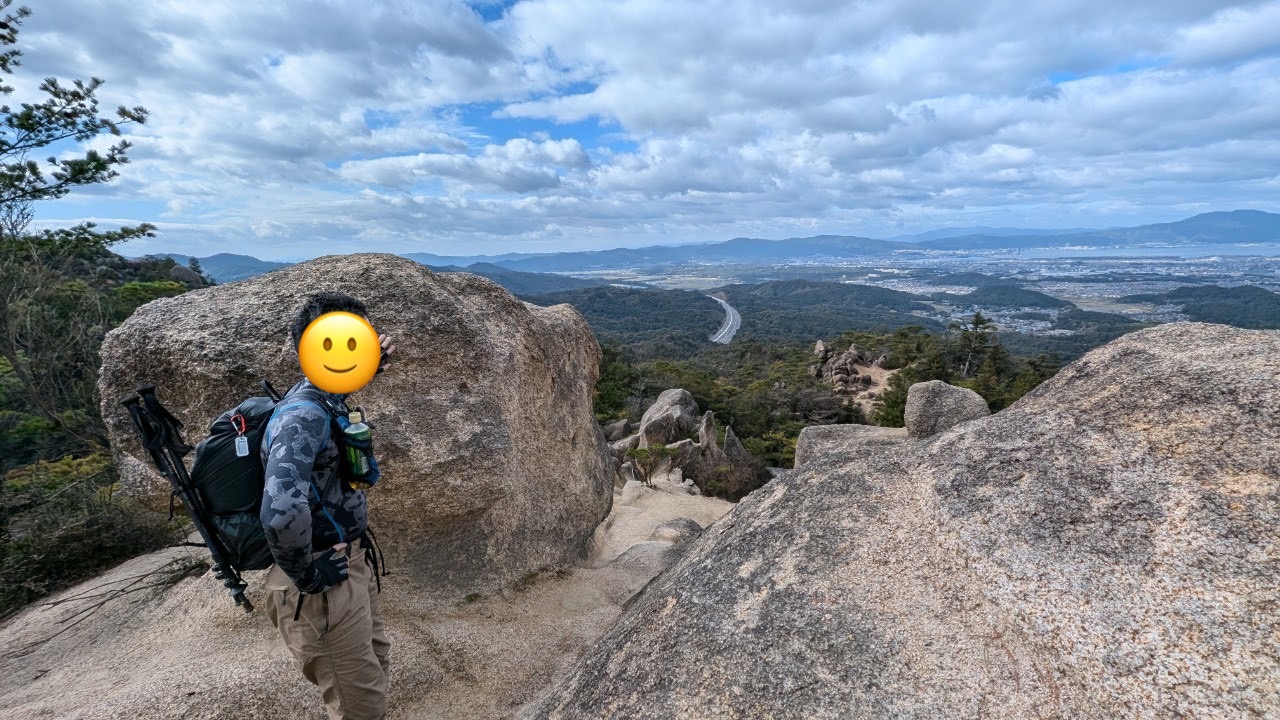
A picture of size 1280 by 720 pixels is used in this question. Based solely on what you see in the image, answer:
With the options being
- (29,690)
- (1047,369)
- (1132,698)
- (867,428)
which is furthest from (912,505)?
(1047,369)

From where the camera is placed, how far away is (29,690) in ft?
18.0

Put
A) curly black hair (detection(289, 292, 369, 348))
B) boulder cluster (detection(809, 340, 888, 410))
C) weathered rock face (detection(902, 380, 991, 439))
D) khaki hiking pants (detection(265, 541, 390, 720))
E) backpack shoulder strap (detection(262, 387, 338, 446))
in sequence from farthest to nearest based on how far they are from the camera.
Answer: boulder cluster (detection(809, 340, 888, 410)), weathered rock face (detection(902, 380, 991, 439)), khaki hiking pants (detection(265, 541, 390, 720)), curly black hair (detection(289, 292, 369, 348)), backpack shoulder strap (detection(262, 387, 338, 446))

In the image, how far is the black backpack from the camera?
136 inches

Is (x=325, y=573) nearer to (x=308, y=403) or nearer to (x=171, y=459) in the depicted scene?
(x=308, y=403)

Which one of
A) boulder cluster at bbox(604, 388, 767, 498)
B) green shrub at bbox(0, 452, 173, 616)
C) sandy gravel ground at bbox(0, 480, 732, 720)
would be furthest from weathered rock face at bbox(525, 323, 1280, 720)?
boulder cluster at bbox(604, 388, 767, 498)

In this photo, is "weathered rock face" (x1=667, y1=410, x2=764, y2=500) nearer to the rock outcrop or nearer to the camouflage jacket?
the camouflage jacket

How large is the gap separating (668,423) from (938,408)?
10.4 meters

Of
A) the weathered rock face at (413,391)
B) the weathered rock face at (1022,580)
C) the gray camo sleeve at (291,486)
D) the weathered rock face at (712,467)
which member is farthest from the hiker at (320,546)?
the weathered rock face at (712,467)

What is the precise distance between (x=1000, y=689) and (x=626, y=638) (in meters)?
2.36

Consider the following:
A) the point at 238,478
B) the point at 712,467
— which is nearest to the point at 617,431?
the point at 712,467

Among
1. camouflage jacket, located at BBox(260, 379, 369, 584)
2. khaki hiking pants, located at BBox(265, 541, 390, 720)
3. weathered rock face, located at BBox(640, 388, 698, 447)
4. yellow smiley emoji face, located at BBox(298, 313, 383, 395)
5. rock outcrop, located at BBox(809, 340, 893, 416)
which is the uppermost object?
yellow smiley emoji face, located at BBox(298, 313, 383, 395)

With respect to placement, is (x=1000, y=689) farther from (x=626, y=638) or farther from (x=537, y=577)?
(x=537, y=577)

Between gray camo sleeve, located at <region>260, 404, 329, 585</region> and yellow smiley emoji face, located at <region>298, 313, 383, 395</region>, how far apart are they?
0.67ft

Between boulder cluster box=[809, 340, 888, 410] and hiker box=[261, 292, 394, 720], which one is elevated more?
hiker box=[261, 292, 394, 720]
